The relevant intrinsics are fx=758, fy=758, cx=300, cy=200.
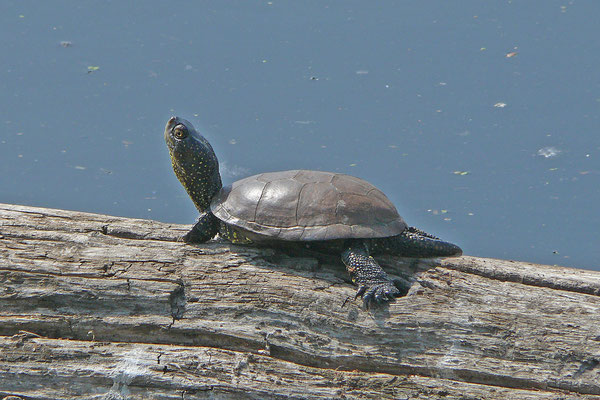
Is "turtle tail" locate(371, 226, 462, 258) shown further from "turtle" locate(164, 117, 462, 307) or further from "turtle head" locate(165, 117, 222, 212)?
"turtle head" locate(165, 117, 222, 212)

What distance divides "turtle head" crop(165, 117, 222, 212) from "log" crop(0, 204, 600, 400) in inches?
19.4

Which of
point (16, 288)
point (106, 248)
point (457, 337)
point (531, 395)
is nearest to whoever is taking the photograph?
point (531, 395)

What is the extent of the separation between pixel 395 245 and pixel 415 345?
2.09 ft

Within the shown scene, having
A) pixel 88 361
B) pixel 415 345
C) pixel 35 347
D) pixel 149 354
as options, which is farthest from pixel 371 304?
pixel 35 347

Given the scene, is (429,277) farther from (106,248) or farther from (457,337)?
(106,248)

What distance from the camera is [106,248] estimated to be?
4.06 meters

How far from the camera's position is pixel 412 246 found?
3973mm

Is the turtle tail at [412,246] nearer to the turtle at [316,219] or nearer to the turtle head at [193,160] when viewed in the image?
the turtle at [316,219]

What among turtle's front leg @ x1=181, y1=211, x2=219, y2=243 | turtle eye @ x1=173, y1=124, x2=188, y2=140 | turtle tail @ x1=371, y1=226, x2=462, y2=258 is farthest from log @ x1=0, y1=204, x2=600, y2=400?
turtle eye @ x1=173, y1=124, x2=188, y2=140

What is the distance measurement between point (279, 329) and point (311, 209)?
0.66 m

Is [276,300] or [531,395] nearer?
[531,395]

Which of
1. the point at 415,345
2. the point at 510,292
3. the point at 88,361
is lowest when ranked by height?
the point at 88,361

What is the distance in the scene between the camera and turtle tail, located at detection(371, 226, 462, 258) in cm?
396

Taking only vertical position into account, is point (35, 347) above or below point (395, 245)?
below
